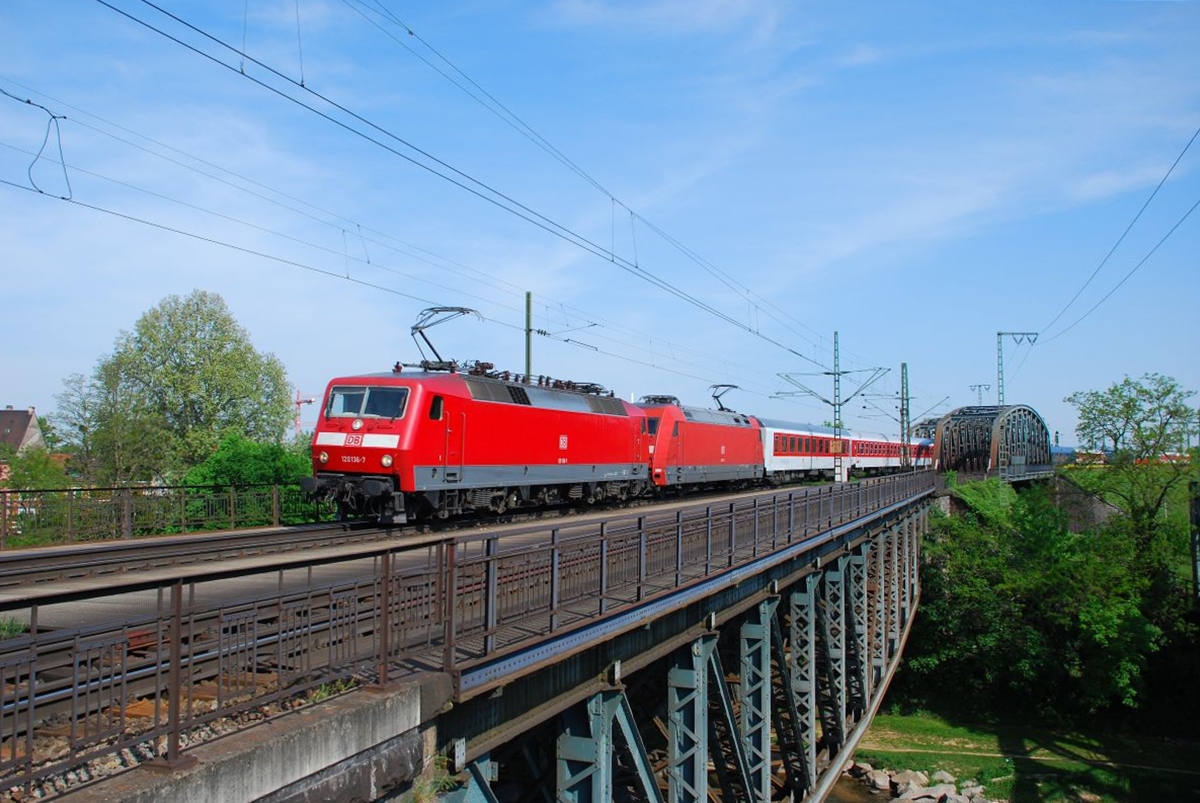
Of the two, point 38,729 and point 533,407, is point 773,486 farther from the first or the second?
point 38,729

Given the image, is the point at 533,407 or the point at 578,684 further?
the point at 533,407

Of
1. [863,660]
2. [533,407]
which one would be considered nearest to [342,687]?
[533,407]

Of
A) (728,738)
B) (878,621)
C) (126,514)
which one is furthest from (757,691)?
(878,621)

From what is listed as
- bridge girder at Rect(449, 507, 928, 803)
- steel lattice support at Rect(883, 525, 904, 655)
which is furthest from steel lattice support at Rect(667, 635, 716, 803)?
steel lattice support at Rect(883, 525, 904, 655)

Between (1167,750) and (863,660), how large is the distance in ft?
62.3

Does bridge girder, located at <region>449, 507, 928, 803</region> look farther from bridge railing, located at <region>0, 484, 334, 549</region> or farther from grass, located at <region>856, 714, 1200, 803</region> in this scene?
bridge railing, located at <region>0, 484, 334, 549</region>

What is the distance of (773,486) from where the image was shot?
42438 millimetres

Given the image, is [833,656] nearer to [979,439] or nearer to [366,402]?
[366,402]

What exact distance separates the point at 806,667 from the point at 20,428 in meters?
78.9

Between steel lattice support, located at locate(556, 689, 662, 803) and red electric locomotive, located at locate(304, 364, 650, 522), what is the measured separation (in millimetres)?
9503

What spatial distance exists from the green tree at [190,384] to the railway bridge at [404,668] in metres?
33.3

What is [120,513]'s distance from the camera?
698 inches

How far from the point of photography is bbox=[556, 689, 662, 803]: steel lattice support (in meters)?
7.55

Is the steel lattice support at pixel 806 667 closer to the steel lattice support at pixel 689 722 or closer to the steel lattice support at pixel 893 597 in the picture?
the steel lattice support at pixel 689 722
